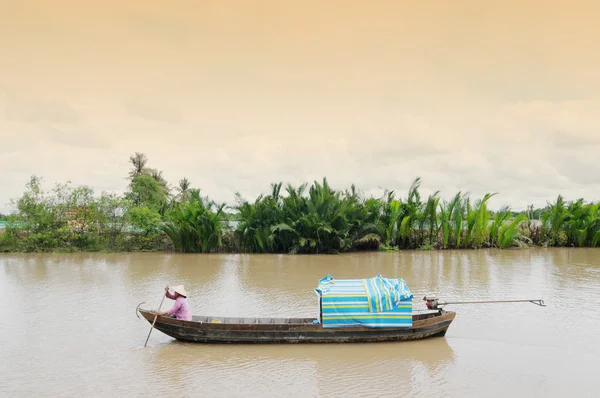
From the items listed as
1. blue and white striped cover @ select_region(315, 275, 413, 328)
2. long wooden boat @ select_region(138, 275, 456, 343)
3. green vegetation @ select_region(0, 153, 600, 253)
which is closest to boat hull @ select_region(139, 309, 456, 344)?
Result: long wooden boat @ select_region(138, 275, 456, 343)

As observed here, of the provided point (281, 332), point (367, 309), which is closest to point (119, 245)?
point (281, 332)

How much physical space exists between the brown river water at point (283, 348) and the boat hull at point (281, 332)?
14cm

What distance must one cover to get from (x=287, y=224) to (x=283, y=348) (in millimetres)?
12700

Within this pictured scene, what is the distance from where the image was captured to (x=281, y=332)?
7277 mm

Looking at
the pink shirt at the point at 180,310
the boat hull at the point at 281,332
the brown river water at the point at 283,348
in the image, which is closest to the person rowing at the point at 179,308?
the pink shirt at the point at 180,310

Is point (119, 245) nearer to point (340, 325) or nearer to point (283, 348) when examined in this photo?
point (283, 348)

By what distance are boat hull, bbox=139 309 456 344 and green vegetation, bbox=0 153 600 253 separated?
38.4 feet

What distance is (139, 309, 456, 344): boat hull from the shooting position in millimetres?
7270

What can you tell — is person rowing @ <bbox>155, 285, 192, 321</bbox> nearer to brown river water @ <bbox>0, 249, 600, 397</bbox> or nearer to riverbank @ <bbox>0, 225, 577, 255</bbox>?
brown river water @ <bbox>0, 249, 600, 397</bbox>

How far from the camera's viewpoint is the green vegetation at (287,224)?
20.0 meters

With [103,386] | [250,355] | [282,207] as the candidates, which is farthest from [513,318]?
[282,207]

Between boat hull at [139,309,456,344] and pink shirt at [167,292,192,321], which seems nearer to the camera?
boat hull at [139,309,456,344]

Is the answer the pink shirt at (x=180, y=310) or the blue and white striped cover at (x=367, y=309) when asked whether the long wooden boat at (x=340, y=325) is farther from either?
the pink shirt at (x=180, y=310)

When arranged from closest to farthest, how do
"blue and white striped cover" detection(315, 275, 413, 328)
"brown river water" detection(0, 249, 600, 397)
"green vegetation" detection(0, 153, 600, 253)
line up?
"brown river water" detection(0, 249, 600, 397) < "blue and white striped cover" detection(315, 275, 413, 328) < "green vegetation" detection(0, 153, 600, 253)
